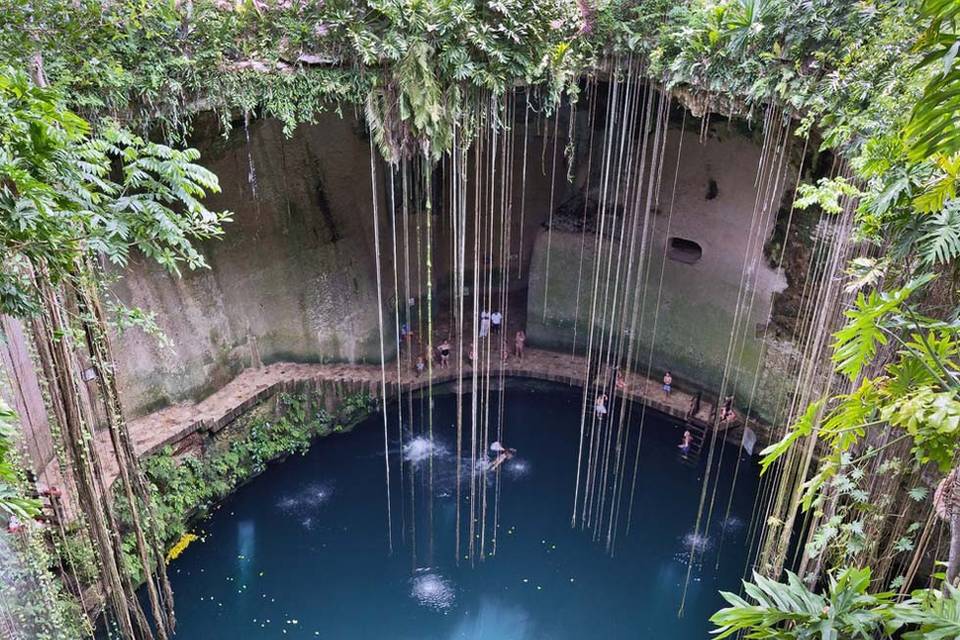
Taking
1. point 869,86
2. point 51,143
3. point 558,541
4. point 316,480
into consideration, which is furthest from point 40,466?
point 869,86

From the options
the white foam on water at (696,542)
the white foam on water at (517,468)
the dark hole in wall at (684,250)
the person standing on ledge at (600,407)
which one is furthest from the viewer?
the dark hole in wall at (684,250)

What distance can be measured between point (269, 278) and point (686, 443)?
4.62m

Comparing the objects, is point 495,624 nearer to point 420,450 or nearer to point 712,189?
point 420,450

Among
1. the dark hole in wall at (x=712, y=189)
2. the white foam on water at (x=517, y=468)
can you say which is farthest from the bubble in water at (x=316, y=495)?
the dark hole in wall at (x=712, y=189)

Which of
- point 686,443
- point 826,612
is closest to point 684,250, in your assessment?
point 686,443

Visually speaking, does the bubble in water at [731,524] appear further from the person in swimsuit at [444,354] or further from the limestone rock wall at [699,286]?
the person in swimsuit at [444,354]

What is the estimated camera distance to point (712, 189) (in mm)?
7539

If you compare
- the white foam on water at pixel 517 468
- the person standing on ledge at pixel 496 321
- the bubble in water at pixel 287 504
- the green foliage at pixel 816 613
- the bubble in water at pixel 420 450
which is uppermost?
the green foliage at pixel 816 613

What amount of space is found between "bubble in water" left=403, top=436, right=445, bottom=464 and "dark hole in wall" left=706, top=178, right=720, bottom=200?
3.80 meters

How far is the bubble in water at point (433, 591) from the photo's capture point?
19.1 feet

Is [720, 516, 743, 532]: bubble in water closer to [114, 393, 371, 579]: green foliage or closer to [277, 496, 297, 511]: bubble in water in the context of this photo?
[114, 393, 371, 579]: green foliage

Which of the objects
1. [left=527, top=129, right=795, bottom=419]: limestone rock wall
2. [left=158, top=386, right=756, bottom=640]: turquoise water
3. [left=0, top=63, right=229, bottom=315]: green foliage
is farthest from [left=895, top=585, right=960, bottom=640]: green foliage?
[left=527, top=129, right=795, bottom=419]: limestone rock wall

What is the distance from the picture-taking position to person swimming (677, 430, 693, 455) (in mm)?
7334

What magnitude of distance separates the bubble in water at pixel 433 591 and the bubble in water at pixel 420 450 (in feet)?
4.83
